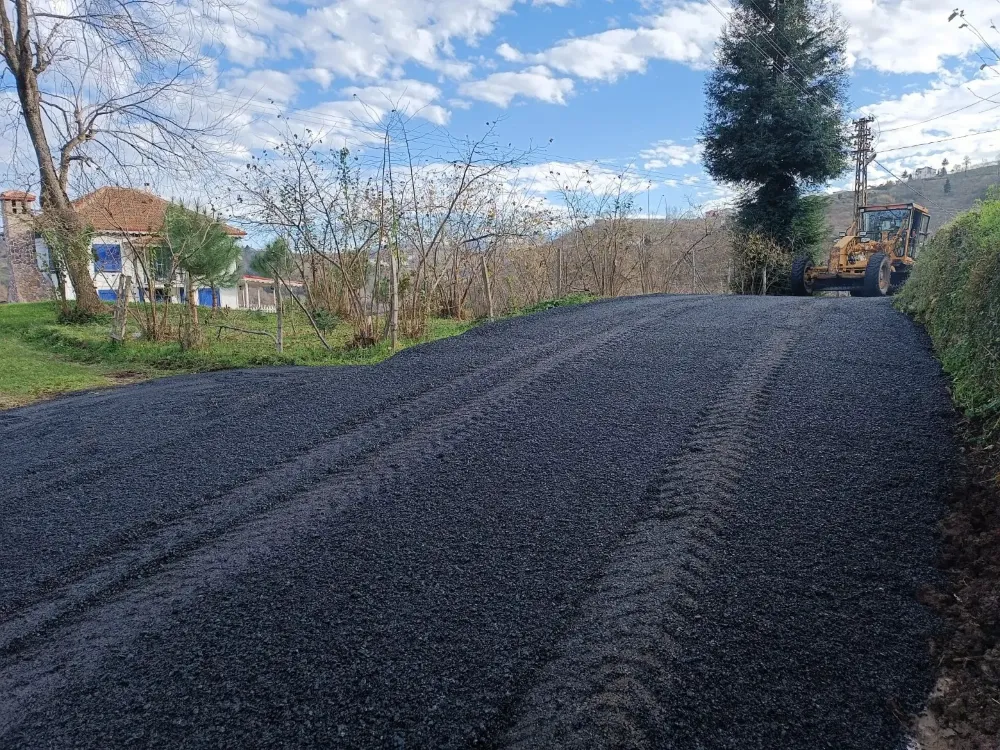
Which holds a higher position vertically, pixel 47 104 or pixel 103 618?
pixel 47 104

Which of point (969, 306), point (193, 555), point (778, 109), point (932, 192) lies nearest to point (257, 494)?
point (193, 555)

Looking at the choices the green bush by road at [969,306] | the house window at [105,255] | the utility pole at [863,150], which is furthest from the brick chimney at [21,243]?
the utility pole at [863,150]

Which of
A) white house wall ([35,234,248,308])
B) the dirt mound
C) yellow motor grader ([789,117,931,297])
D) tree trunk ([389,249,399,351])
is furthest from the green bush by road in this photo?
white house wall ([35,234,248,308])

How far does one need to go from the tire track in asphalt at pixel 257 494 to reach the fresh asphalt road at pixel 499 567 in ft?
0.07

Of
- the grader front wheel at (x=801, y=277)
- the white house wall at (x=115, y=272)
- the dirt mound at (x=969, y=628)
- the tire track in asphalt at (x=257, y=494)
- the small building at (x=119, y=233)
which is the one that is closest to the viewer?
the dirt mound at (x=969, y=628)

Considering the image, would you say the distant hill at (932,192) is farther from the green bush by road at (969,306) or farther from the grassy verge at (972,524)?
the grassy verge at (972,524)

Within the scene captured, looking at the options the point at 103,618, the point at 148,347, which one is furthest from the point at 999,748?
the point at 148,347

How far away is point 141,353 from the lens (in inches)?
367

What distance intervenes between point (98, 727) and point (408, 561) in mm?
1110

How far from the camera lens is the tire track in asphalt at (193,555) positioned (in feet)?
7.25

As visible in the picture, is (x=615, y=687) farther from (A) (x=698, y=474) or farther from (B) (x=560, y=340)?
(B) (x=560, y=340)

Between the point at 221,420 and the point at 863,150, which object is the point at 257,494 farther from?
the point at 863,150

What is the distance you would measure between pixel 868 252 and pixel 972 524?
13.4 meters

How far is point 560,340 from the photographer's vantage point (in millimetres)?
6305
